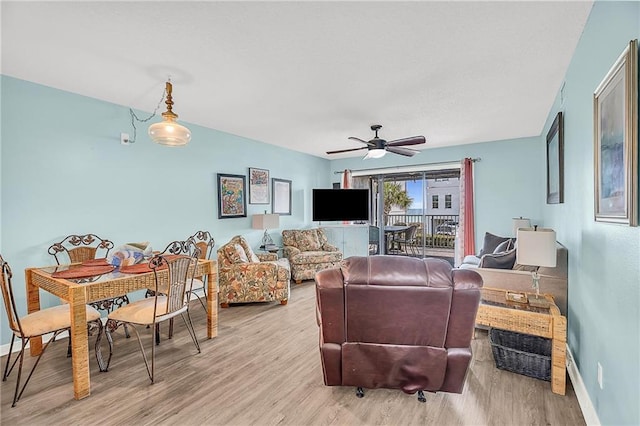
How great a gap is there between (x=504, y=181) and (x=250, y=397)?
5375 millimetres

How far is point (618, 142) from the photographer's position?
1.38 m

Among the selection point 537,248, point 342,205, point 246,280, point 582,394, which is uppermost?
point 342,205

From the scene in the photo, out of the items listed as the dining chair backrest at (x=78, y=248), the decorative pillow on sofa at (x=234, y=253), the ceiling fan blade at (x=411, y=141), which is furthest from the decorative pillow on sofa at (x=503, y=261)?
the dining chair backrest at (x=78, y=248)

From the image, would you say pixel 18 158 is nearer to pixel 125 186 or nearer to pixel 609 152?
pixel 125 186

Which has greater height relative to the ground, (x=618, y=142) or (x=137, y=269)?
(x=618, y=142)

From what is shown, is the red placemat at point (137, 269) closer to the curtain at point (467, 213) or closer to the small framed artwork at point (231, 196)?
the small framed artwork at point (231, 196)

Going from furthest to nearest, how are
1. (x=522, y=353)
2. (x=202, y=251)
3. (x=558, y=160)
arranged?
1. (x=202, y=251)
2. (x=558, y=160)
3. (x=522, y=353)

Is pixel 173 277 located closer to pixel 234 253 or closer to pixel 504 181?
pixel 234 253

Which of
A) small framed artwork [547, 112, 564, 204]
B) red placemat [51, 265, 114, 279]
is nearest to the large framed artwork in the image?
small framed artwork [547, 112, 564, 204]

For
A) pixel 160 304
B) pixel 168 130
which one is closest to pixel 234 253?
pixel 160 304

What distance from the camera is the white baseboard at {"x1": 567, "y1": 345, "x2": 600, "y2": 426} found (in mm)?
1765

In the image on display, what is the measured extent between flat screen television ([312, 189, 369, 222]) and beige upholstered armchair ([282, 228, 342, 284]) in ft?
1.29

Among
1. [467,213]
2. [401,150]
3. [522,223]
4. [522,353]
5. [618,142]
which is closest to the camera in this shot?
[618,142]

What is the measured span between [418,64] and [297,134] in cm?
273
